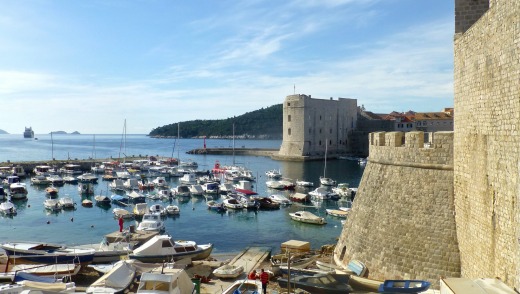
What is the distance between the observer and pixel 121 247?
61.7 feet

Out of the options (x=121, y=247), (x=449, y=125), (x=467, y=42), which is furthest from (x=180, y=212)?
(x=449, y=125)

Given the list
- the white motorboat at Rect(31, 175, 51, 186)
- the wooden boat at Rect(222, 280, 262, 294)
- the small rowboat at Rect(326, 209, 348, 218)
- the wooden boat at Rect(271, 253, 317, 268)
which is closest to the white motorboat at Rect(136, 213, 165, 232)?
the wooden boat at Rect(271, 253, 317, 268)

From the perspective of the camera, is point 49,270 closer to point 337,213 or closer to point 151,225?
point 151,225

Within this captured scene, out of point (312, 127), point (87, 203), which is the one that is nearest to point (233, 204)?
point (87, 203)

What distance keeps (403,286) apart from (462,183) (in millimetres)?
2573

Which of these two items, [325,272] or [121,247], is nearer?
[325,272]

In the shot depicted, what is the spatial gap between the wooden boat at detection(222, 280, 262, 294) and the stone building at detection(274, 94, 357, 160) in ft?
196

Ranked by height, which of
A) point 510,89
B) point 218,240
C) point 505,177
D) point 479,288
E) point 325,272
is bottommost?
point 218,240

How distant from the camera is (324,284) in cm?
1205

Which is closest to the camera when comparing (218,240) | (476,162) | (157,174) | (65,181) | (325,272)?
(476,162)

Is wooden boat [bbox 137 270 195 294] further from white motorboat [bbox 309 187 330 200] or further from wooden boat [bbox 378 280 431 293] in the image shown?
white motorboat [bbox 309 187 330 200]

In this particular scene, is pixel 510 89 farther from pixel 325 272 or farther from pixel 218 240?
pixel 218 240

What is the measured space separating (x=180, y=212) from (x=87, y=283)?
18008 millimetres

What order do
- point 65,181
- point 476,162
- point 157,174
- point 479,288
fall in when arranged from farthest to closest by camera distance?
point 157,174
point 65,181
point 476,162
point 479,288
